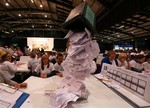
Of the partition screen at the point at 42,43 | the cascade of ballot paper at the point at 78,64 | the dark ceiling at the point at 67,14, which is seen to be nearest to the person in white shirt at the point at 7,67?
the dark ceiling at the point at 67,14

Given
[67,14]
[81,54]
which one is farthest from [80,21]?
[67,14]

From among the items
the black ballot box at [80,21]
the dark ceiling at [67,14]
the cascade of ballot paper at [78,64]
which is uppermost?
the dark ceiling at [67,14]

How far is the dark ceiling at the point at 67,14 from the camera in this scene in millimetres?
4648

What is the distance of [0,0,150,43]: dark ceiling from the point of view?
183 inches

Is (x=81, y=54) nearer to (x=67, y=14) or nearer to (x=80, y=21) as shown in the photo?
(x=80, y=21)

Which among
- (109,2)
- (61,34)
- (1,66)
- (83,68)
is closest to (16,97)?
(83,68)

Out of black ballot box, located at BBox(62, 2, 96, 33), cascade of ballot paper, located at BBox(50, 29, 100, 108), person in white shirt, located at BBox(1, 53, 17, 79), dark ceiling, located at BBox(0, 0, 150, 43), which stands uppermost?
dark ceiling, located at BBox(0, 0, 150, 43)

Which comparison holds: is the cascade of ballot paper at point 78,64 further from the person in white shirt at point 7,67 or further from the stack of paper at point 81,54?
the person in white shirt at point 7,67

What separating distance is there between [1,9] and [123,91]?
11.6 meters

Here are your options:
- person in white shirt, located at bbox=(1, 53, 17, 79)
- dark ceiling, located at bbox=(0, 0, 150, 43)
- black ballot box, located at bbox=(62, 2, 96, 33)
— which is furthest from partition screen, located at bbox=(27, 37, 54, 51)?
black ballot box, located at bbox=(62, 2, 96, 33)

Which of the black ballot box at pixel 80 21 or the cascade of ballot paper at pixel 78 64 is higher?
the black ballot box at pixel 80 21

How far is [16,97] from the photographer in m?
1.00

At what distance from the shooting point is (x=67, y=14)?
36.7ft

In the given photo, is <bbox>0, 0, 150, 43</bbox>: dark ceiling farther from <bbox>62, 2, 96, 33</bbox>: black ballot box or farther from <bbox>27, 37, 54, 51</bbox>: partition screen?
<bbox>27, 37, 54, 51</bbox>: partition screen
